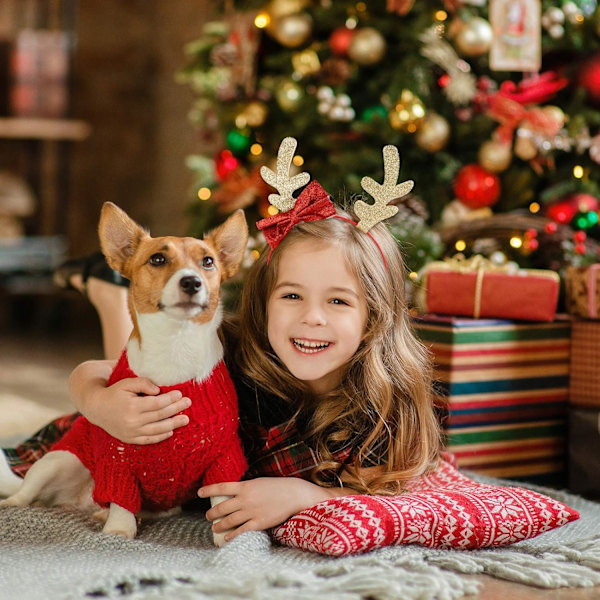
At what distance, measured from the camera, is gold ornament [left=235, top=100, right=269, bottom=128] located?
8.47ft

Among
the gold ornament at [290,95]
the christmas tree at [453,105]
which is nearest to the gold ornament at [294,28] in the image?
the christmas tree at [453,105]

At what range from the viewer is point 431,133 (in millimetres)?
2268

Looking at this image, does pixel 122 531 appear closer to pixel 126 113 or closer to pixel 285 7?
pixel 285 7

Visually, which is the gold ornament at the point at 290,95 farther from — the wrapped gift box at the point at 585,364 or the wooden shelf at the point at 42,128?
the wooden shelf at the point at 42,128

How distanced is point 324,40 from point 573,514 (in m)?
1.69

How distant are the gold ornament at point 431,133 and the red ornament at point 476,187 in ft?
0.35

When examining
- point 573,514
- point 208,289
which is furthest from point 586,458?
point 208,289

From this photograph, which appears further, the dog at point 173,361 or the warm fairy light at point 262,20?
the warm fairy light at point 262,20

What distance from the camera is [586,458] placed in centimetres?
170

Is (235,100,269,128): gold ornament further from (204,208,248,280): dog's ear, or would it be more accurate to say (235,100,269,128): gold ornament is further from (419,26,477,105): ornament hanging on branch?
(204,208,248,280): dog's ear

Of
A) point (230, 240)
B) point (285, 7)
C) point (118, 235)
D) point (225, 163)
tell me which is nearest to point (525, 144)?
point (285, 7)

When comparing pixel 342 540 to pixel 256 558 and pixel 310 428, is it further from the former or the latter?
pixel 310 428

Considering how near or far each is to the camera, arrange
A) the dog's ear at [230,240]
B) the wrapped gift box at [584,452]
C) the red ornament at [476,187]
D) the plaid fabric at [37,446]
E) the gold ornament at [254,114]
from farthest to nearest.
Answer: the gold ornament at [254,114] → the red ornament at [476,187] → the wrapped gift box at [584,452] → the plaid fabric at [37,446] → the dog's ear at [230,240]

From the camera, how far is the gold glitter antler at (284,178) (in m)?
1.34
